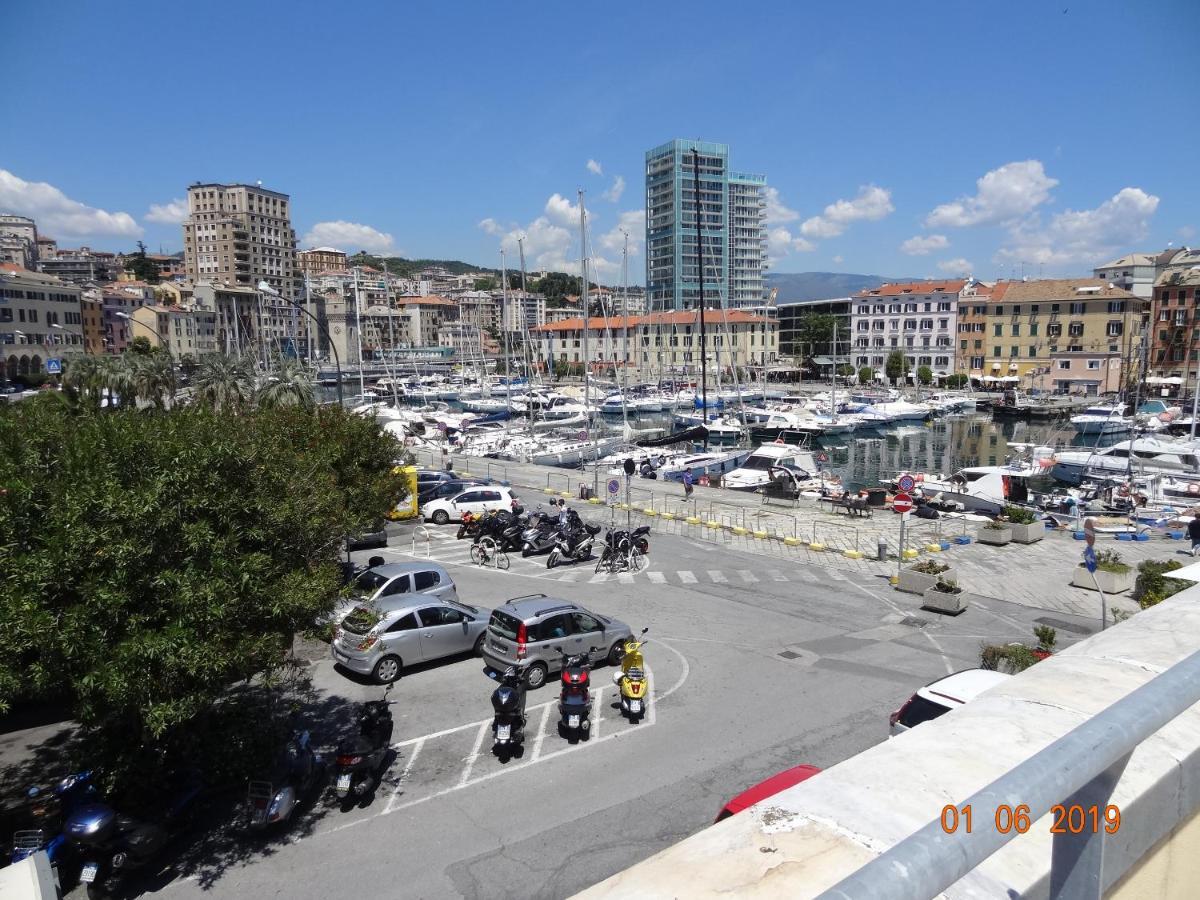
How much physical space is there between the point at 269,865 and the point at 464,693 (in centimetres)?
492

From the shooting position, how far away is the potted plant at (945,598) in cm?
1779

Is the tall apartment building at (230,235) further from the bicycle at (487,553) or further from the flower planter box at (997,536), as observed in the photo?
the flower planter box at (997,536)

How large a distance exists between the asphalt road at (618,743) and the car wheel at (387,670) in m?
0.24

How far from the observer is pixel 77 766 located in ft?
29.6

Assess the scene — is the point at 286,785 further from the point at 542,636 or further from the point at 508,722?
the point at 542,636

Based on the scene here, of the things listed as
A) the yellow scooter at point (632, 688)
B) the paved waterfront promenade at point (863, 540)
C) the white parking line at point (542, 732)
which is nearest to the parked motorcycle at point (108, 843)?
the white parking line at point (542, 732)

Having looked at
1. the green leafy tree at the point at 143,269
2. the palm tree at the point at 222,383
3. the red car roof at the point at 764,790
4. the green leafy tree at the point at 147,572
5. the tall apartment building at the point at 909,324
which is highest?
the green leafy tree at the point at 143,269

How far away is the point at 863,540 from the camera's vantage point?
84.3 feet

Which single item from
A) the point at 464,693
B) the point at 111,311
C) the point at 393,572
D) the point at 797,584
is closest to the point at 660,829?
the point at 464,693

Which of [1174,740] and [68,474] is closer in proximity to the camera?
[1174,740]

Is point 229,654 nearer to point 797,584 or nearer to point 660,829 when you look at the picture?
point 660,829

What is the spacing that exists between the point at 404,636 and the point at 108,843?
600 cm
